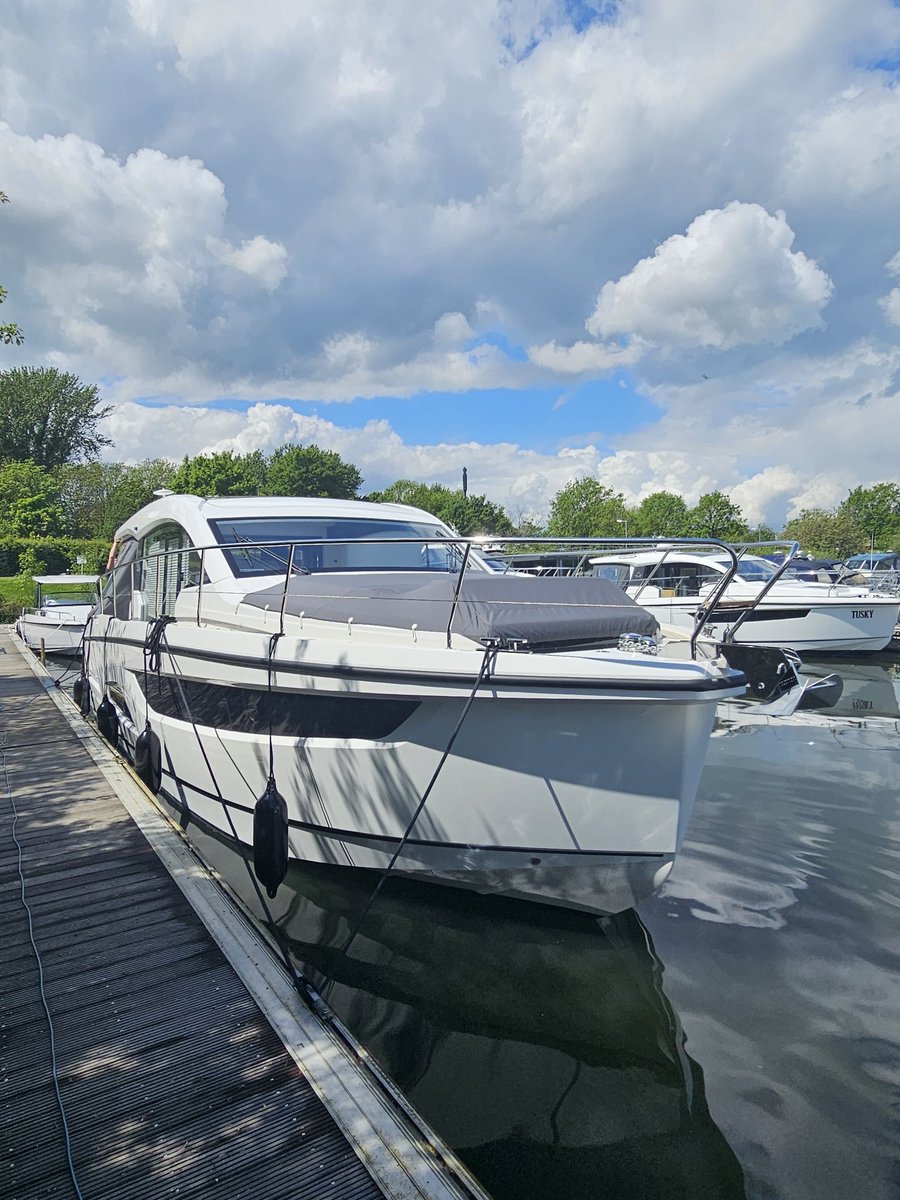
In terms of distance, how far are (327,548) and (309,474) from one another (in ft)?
180

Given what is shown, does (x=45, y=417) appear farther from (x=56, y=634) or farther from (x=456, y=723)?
(x=456, y=723)

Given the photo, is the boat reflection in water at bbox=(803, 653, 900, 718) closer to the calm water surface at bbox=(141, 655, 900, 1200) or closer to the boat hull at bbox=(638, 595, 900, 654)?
the boat hull at bbox=(638, 595, 900, 654)

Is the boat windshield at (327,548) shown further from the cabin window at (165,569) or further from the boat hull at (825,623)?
the boat hull at (825,623)

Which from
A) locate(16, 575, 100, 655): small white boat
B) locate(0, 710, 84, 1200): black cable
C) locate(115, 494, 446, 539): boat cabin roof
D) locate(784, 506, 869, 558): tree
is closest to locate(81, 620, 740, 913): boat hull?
locate(0, 710, 84, 1200): black cable

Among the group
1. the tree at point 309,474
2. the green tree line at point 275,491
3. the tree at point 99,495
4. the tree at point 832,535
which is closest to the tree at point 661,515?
the green tree line at point 275,491

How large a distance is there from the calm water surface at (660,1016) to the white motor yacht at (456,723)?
1.28ft

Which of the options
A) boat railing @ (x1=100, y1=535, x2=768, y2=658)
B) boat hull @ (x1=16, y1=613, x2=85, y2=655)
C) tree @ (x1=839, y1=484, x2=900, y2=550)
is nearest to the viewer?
boat railing @ (x1=100, y1=535, x2=768, y2=658)

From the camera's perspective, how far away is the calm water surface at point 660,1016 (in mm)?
2848

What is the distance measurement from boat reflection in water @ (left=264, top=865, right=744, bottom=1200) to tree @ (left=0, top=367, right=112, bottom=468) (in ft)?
175

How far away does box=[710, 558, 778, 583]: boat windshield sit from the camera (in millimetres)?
16703

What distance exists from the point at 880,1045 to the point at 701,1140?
1114 millimetres

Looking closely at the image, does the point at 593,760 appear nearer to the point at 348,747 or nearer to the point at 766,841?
the point at 348,747

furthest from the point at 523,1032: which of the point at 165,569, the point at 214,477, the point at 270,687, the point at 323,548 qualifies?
the point at 214,477

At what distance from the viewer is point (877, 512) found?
5431 centimetres
